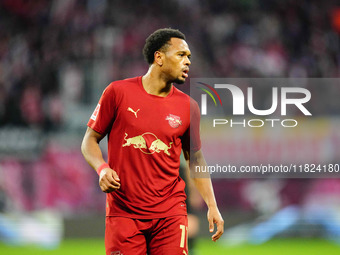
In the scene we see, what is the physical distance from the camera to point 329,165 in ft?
38.7

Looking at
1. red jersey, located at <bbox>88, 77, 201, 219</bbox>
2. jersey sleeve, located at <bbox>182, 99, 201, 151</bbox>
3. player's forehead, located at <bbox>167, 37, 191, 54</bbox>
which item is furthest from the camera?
jersey sleeve, located at <bbox>182, 99, 201, 151</bbox>

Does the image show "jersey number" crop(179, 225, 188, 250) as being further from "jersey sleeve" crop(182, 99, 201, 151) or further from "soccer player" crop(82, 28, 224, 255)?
"jersey sleeve" crop(182, 99, 201, 151)

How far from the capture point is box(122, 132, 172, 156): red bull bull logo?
458cm

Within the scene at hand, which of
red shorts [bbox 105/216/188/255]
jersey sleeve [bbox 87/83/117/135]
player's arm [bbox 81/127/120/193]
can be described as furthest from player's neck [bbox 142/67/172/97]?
red shorts [bbox 105/216/188/255]

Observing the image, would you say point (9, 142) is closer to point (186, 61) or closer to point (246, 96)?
point (246, 96)

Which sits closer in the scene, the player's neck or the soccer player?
the soccer player

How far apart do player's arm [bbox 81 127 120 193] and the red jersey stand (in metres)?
0.09

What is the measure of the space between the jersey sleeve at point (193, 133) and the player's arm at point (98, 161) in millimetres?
706

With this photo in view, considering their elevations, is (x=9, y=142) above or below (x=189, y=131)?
above

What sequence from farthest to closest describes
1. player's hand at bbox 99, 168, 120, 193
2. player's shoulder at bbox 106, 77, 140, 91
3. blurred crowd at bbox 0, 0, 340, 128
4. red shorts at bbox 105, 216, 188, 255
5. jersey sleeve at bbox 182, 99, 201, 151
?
blurred crowd at bbox 0, 0, 340, 128
jersey sleeve at bbox 182, 99, 201, 151
player's shoulder at bbox 106, 77, 140, 91
red shorts at bbox 105, 216, 188, 255
player's hand at bbox 99, 168, 120, 193

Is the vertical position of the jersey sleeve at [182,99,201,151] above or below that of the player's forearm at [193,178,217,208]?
above

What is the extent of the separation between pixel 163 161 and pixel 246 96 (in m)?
8.44

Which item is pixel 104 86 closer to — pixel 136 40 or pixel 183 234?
pixel 136 40

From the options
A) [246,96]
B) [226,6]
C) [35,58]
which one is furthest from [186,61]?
[226,6]
